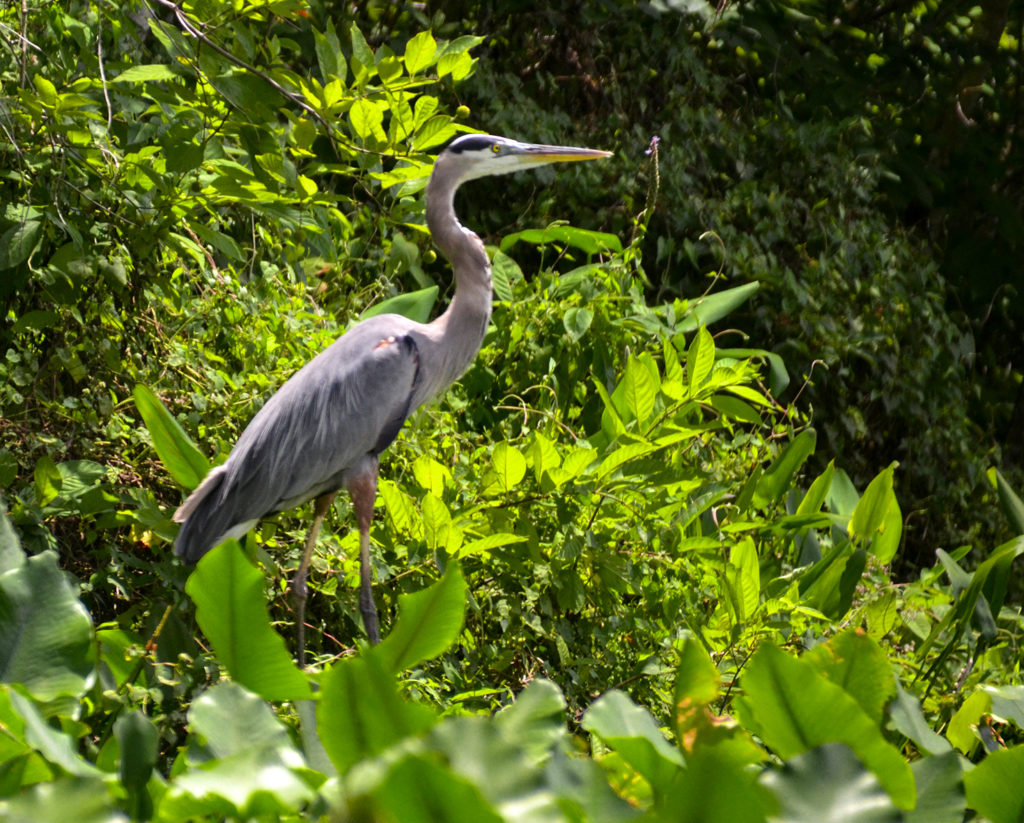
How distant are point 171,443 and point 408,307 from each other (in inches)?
44.1

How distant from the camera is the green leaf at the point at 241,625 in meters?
1.01

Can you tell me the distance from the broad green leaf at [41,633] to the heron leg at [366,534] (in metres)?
1.55

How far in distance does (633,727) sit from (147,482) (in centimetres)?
208

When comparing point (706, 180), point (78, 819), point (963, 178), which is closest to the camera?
point (78, 819)

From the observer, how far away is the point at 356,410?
2.77 meters

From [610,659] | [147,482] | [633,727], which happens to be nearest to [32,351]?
[147,482]

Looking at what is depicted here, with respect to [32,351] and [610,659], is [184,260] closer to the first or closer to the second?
[32,351]

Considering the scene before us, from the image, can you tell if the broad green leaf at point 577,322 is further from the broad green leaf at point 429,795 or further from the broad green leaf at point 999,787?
the broad green leaf at point 429,795

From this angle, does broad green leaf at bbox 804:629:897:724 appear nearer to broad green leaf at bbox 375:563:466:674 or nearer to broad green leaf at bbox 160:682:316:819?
broad green leaf at bbox 375:563:466:674

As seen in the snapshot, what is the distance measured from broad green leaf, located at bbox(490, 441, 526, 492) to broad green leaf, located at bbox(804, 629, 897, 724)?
1369 mm

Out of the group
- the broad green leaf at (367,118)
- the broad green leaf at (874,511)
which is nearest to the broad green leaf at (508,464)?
the broad green leaf at (367,118)

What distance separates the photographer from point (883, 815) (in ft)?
2.43

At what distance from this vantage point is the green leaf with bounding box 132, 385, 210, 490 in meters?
2.34

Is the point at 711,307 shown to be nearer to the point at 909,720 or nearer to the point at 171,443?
the point at 171,443
